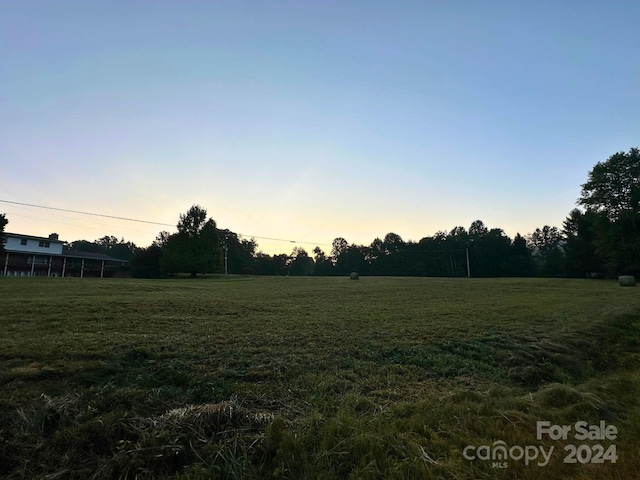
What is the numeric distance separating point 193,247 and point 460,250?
62.3m

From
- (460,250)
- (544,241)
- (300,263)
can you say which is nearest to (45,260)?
(300,263)

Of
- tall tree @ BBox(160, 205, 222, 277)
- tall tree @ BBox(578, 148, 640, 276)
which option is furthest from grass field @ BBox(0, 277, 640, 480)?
tall tree @ BBox(578, 148, 640, 276)

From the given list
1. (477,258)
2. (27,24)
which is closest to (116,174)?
(27,24)

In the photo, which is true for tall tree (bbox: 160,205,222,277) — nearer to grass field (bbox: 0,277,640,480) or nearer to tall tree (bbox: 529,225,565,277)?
grass field (bbox: 0,277,640,480)

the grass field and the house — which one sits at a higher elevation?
the house

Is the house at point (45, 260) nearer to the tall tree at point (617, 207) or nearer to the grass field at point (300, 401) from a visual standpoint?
the grass field at point (300, 401)

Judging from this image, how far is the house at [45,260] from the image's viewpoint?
47.7 m

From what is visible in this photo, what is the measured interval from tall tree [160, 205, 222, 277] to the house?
18533 mm

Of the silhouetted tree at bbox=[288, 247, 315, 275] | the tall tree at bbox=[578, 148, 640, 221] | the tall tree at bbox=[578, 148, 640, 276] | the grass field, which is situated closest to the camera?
the grass field

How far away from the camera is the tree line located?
41062 mm

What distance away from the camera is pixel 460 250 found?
267 feet

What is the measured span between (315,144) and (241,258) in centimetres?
6862

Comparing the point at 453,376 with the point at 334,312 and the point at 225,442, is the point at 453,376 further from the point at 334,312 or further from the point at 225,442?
the point at 334,312

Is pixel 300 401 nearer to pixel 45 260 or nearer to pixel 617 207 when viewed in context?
pixel 617 207
